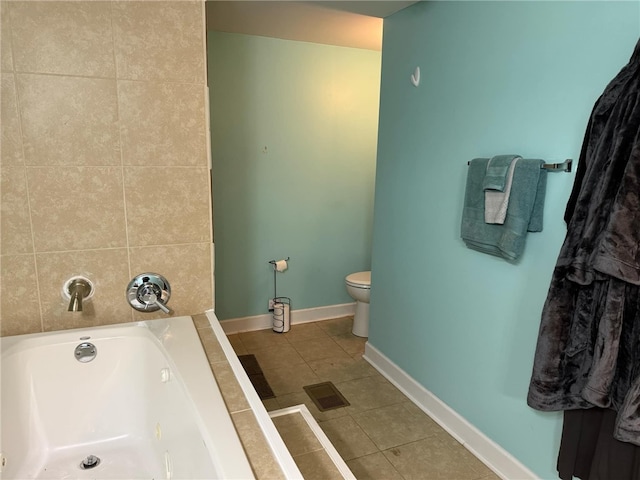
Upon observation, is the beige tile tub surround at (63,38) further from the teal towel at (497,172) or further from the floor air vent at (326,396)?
the floor air vent at (326,396)

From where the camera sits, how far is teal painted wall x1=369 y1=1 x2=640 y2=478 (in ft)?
5.21

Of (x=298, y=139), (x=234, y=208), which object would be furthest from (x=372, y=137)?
(x=234, y=208)

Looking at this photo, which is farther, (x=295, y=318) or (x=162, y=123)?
(x=295, y=318)

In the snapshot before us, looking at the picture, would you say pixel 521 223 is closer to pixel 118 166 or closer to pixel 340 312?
pixel 118 166

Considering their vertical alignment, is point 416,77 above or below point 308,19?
below

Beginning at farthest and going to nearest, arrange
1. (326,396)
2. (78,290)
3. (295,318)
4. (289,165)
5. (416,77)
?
1. (295,318)
2. (289,165)
3. (326,396)
4. (416,77)
5. (78,290)

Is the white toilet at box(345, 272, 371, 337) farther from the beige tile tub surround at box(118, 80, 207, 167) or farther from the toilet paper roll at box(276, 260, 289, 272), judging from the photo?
the beige tile tub surround at box(118, 80, 207, 167)

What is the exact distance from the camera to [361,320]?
338 centimetres

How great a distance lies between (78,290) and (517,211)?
179 cm

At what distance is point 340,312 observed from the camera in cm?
379

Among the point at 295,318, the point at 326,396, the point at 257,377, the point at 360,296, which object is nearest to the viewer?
the point at 326,396

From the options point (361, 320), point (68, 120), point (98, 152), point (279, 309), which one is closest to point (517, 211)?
point (98, 152)

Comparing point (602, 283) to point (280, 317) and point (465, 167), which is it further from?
point (280, 317)

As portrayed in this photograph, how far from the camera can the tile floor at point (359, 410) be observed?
2.00m
